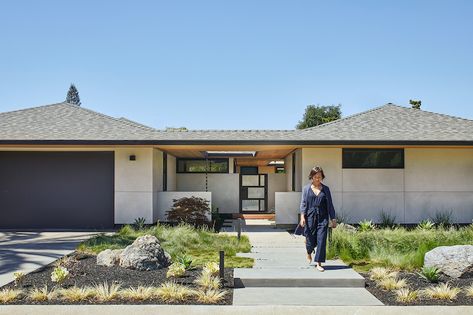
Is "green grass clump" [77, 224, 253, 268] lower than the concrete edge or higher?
higher

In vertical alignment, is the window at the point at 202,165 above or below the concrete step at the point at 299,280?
above

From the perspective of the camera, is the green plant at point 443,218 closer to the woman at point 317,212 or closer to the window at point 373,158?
the window at point 373,158

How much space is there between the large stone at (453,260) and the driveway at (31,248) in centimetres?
751

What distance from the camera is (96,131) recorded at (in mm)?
16469

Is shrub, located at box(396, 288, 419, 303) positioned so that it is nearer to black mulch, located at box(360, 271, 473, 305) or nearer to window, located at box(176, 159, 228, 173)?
black mulch, located at box(360, 271, 473, 305)

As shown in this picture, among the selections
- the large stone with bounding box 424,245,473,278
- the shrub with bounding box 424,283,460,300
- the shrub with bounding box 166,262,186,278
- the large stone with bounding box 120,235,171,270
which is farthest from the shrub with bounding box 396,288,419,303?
the large stone with bounding box 120,235,171,270

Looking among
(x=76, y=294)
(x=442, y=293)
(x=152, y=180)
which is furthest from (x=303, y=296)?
(x=152, y=180)

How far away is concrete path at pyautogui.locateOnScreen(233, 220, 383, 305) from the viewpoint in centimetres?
705

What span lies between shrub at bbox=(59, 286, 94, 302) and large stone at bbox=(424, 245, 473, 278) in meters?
6.01

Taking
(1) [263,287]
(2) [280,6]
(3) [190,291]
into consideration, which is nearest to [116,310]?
(3) [190,291]

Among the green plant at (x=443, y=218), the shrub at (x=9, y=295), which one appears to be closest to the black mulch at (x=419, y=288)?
the shrub at (x=9, y=295)

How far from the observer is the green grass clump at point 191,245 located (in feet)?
33.3

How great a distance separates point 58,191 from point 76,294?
10.6m

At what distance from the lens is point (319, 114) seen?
→ 211 ft
